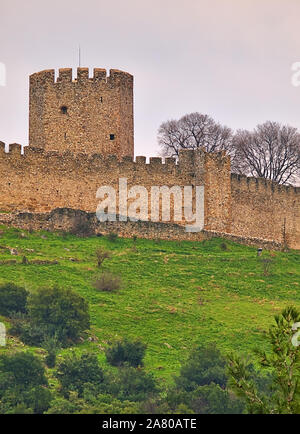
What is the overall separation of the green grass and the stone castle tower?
5.53m

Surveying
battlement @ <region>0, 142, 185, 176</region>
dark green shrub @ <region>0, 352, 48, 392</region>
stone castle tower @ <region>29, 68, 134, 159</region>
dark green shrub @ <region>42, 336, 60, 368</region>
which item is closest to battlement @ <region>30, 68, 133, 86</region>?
stone castle tower @ <region>29, 68, 134, 159</region>

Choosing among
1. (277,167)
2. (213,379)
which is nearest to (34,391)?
(213,379)

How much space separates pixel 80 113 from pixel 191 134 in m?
8.88

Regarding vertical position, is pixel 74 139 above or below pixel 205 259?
above

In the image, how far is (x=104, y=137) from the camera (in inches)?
1941

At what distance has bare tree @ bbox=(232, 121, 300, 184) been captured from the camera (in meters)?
58.2

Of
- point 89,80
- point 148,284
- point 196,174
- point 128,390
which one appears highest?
point 89,80

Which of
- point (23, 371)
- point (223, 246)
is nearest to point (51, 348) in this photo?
point (23, 371)

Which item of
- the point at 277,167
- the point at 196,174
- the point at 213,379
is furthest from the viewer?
the point at 277,167

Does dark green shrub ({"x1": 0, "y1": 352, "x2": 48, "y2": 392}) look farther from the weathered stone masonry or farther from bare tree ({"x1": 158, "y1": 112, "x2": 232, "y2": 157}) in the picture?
bare tree ({"x1": 158, "y1": 112, "x2": 232, "y2": 157})

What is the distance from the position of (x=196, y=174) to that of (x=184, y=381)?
49.4ft

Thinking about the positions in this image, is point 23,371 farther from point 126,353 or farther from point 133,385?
point 126,353

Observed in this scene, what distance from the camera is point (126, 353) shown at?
3534 centimetres

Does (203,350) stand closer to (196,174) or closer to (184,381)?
(184,381)
